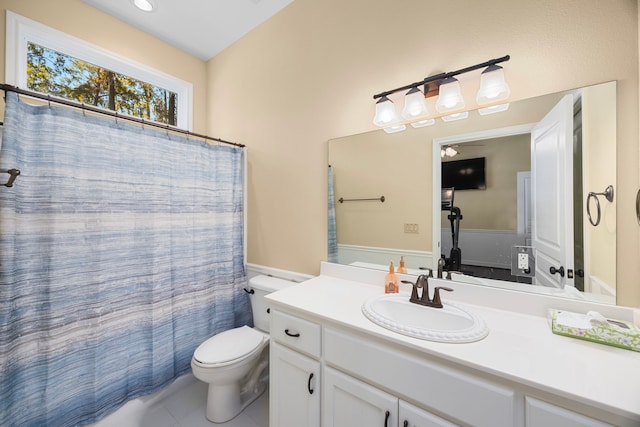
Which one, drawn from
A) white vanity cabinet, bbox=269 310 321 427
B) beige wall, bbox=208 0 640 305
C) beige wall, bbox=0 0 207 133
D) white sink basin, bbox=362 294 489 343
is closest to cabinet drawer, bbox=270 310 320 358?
white vanity cabinet, bbox=269 310 321 427

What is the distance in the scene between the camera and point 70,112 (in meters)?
1.35

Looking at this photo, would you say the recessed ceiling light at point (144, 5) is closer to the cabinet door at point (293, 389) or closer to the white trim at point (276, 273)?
the white trim at point (276, 273)

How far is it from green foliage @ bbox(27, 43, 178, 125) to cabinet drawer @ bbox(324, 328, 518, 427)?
2523 millimetres

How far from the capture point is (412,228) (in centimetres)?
148

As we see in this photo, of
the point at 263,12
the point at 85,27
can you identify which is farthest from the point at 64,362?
the point at 263,12

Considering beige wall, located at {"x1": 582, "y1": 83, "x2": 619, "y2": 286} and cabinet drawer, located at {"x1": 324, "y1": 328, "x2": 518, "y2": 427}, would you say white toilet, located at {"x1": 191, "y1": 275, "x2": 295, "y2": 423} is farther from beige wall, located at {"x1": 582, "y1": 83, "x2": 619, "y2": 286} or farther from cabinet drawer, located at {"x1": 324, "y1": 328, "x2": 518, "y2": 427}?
beige wall, located at {"x1": 582, "y1": 83, "x2": 619, "y2": 286}

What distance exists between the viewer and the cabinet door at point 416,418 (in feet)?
2.72

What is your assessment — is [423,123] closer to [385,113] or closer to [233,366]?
[385,113]

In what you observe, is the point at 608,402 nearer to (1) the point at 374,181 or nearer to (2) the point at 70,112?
(1) the point at 374,181

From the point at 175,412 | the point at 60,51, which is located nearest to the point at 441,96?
the point at 175,412

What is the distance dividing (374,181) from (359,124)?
0.38 m

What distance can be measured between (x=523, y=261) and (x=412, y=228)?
53cm

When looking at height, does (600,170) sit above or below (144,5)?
below

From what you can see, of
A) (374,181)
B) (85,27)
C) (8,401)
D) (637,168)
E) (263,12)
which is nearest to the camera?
(637,168)
